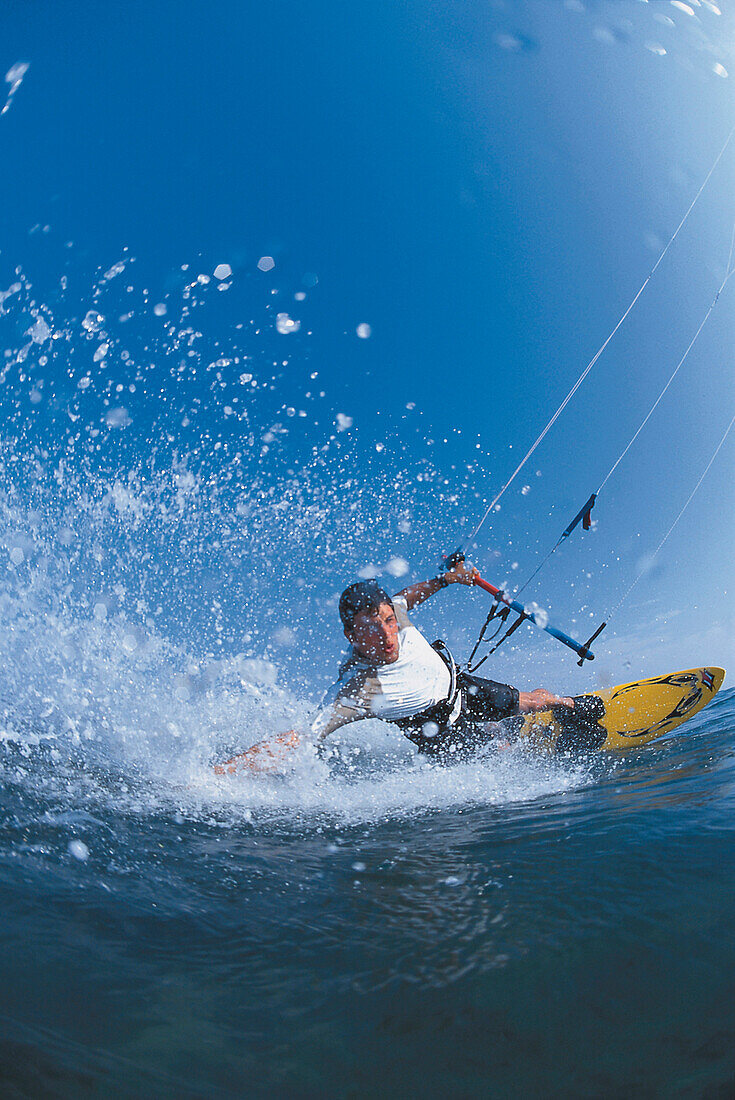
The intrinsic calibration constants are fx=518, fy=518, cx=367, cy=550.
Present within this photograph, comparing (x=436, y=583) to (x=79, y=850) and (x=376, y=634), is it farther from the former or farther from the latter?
(x=79, y=850)

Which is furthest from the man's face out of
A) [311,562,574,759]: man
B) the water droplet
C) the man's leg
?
the water droplet

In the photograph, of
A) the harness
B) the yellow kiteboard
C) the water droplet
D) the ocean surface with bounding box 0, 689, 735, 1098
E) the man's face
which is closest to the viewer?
the ocean surface with bounding box 0, 689, 735, 1098

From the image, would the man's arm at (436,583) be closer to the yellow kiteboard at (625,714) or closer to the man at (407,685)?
the man at (407,685)

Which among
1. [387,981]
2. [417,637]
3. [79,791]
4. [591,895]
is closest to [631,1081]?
[387,981]

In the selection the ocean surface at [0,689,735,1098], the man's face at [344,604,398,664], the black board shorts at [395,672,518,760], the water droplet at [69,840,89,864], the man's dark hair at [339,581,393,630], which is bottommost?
the ocean surface at [0,689,735,1098]

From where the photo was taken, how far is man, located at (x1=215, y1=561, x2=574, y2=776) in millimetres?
4871

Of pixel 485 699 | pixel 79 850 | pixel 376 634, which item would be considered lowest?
pixel 79 850

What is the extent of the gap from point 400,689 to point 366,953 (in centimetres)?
291

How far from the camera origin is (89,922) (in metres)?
2.44

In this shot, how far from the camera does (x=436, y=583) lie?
5953mm

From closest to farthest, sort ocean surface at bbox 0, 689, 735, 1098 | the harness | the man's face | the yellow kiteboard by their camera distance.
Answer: ocean surface at bbox 0, 689, 735, 1098
the man's face
the harness
the yellow kiteboard

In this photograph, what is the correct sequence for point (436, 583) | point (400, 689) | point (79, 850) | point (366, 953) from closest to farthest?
1. point (366, 953)
2. point (79, 850)
3. point (400, 689)
4. point (436, 583)

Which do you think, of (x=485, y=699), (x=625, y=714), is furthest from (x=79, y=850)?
(x=625, y=714)

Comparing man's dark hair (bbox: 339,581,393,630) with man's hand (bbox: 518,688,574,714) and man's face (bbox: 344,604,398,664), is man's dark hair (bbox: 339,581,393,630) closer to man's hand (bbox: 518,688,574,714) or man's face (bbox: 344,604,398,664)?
man's face (bbox: 344,604,398,664)
